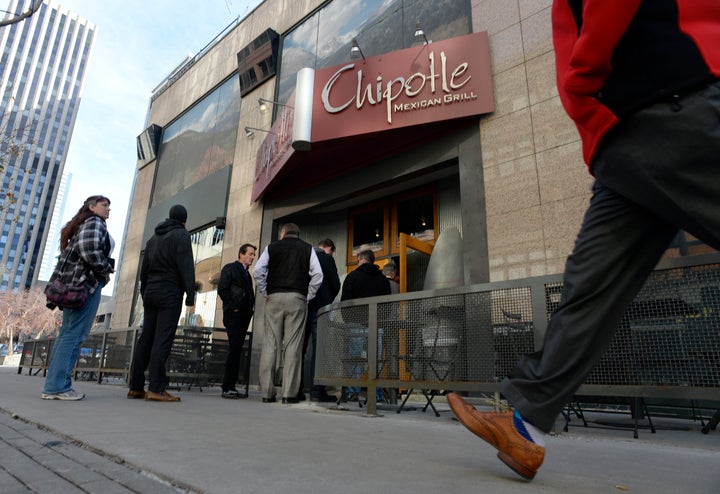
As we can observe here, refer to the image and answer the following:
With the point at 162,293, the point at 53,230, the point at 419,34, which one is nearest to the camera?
the point at 162,293

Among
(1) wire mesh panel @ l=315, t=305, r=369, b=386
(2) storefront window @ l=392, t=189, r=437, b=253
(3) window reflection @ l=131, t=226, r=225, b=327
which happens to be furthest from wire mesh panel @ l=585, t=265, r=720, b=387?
(3) window reflection @ l=131, t=226, r=225, b=327

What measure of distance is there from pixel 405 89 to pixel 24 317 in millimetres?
55627

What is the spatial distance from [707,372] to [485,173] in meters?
4.58

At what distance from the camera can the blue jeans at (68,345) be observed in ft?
13.9

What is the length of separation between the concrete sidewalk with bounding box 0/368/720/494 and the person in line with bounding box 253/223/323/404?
5.52 feet

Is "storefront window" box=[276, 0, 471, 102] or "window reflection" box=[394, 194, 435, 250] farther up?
"storefront window" box=[276, 0, 471, 102]

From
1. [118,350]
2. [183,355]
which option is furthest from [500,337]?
[118,350]

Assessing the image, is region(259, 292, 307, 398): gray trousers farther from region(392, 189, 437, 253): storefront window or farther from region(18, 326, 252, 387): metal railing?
region(392, 189, 437, 253): storefront window

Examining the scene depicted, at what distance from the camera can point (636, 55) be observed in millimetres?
1345

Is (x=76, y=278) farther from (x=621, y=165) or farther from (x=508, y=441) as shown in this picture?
(x=621, y=165)

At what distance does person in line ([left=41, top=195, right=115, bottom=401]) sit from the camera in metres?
4.24

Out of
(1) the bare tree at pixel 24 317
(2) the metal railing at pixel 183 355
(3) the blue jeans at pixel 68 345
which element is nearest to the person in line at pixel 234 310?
(2) the metal railing at pixel 183 355

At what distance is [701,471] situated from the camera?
1.94m

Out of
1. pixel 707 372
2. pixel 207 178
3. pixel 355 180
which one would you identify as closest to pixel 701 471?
pixel 707 372
